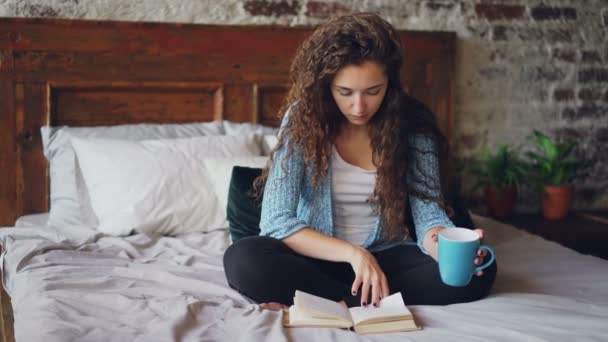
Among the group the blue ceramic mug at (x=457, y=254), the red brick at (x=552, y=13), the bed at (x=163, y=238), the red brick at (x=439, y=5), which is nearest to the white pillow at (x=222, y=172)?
the bed at (x=163, y=238)

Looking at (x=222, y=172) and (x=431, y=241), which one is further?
(x=222, y=172)

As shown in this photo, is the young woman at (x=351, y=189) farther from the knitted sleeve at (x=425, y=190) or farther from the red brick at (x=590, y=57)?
the red brick at (x=590, y=57)

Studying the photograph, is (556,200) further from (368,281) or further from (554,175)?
(368,281)

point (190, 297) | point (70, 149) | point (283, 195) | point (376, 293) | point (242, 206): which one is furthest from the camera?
point (70, 149)

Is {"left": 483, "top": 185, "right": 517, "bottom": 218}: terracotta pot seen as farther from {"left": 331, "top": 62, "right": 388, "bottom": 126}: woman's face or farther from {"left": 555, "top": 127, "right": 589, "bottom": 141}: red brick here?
{"left": 331, "top": 62, "right": 388, "bottom": 126}: woman's face

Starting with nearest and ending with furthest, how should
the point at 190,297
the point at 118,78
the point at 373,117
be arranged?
the point at 190,297, the point at 373,117, the point at 118,78

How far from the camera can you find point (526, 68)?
10.8 ft

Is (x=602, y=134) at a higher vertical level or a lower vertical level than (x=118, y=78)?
lower

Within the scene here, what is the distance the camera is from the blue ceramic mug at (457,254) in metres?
1.44

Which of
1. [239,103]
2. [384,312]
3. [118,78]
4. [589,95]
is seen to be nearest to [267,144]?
[239,103]

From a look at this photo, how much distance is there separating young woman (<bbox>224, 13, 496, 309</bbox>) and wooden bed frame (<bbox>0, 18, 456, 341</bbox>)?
914mm

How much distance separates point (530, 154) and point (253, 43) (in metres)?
1.43

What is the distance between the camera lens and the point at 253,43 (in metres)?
2.86

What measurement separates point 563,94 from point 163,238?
213 cm
